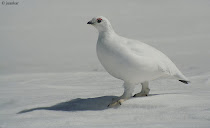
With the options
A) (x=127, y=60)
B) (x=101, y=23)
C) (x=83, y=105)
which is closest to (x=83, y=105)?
(x=83, y=105)

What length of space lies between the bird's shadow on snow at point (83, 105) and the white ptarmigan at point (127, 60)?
6.5 inches

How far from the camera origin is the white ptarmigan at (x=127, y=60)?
4680mm

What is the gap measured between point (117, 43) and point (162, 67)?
2.07 ft

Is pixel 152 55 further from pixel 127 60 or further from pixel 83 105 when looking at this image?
pixel 83 105

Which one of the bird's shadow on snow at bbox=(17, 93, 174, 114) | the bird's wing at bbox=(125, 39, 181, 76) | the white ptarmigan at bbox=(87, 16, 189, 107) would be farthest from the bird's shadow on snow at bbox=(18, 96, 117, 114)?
the bird's wing at bbox=(125, 39, 181, 76)

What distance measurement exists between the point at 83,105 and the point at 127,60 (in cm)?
81

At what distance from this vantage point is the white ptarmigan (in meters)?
4.68

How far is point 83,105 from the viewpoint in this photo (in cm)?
494

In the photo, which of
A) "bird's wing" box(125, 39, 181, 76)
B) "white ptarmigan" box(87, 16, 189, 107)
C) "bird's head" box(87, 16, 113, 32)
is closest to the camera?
"white ptarmigan" box(87, 16, 189, 107)

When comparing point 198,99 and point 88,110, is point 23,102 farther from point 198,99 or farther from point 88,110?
point 198,99

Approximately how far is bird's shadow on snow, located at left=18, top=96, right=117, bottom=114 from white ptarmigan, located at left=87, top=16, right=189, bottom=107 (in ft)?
0.54

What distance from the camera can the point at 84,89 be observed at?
251 inches

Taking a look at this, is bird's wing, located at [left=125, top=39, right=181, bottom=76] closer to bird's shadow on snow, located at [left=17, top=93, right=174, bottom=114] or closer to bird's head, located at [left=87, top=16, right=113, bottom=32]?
bird's head, located at [left=87, top=16, right=113, bottom=32]

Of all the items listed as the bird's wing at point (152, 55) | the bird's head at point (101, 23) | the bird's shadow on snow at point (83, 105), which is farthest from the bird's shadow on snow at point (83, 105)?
the bird's head at point (101, 23)
